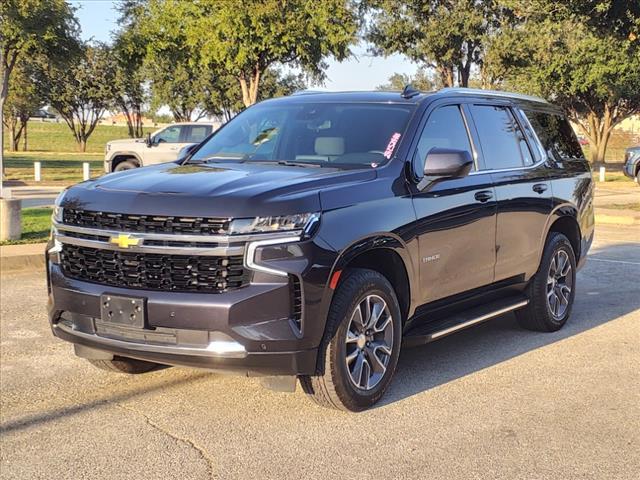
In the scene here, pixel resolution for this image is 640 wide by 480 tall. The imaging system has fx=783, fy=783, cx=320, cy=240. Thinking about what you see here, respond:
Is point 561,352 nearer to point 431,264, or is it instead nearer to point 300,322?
point 431,264

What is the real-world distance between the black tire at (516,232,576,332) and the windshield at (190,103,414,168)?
2.09 meters

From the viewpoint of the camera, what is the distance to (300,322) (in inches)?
165

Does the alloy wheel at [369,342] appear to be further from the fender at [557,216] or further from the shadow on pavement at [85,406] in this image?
the fender at [557,216]

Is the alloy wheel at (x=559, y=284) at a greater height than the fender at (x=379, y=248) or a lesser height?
lesser

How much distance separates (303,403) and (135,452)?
1.16m

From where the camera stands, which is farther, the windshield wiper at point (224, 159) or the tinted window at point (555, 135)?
the tinted window at point (555, 135)

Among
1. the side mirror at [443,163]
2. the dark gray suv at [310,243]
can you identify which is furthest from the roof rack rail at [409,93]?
the side mirror at [443,163]

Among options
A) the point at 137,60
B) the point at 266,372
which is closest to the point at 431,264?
the point at 266,372

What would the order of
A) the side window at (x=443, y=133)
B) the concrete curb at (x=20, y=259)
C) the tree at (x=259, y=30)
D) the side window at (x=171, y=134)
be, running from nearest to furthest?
the side window at (x=443, y=133) → the concrete curb at (x=20, y=259) → the side window at (x=171, y=134) → the tree at (x=259, y=30)

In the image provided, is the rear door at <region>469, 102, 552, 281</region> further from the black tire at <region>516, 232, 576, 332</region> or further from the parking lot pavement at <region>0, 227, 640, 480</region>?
the parking lot pavement at <region>0, 227, 640, 480</region>

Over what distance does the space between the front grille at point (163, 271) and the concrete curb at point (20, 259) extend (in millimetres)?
5823

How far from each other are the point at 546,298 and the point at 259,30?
20.9m

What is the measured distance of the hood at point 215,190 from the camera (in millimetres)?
4180

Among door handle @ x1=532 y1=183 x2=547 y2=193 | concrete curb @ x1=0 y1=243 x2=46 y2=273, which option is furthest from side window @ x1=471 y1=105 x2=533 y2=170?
concrete curb @ x1=0 y1=243 x2=46 y2=273
